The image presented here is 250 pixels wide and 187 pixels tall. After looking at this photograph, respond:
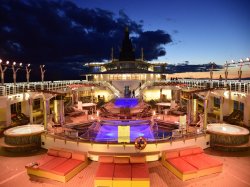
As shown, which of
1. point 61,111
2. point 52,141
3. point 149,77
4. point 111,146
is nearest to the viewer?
point 111,146

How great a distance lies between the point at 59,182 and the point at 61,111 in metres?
7.34

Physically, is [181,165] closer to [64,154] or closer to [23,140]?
[64,154]

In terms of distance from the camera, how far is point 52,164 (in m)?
10.4

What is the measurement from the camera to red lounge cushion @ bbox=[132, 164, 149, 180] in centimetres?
897

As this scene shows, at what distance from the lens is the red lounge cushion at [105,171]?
901 cm

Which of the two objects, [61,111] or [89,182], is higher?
[61,111]

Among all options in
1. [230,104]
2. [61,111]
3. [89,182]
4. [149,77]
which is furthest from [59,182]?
[149,77]

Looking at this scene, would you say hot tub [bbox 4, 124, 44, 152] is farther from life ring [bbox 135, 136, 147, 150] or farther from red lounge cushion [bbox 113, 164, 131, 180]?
life ring [bbox 135, 136, 147, 150]

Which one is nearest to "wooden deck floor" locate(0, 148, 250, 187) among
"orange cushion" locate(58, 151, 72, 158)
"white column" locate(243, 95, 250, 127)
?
"orange cushion" locate(58, 151, 72, 158)

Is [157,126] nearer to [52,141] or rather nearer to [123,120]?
[123,120]

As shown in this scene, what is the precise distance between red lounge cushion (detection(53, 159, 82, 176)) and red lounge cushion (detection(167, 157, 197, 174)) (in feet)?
15.1

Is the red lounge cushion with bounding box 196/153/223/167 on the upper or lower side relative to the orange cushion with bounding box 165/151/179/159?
lower

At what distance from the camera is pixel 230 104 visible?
870 inches

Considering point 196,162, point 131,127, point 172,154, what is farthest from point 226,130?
point 131,127
